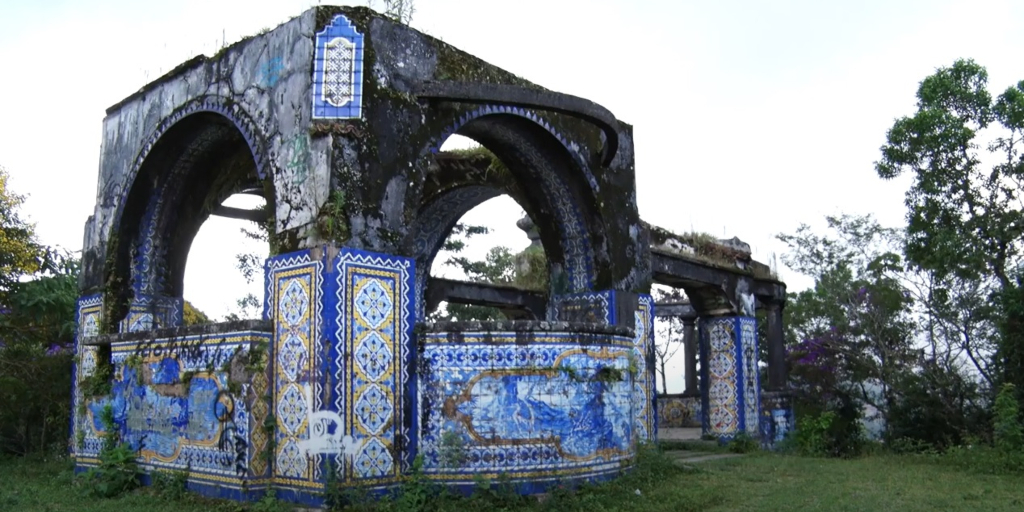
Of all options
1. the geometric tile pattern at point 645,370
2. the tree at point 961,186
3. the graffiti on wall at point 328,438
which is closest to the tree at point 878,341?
the tree at point 961,186

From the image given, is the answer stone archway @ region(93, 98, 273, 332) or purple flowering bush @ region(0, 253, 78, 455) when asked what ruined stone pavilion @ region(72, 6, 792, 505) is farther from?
purple flowering bush @ region(0, 253, 78, 455)

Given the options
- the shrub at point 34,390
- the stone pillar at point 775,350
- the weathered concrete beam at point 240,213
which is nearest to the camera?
the shrub at point 34,390

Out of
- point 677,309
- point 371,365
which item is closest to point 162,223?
point 371,365

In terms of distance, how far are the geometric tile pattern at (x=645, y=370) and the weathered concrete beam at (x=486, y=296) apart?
467cm

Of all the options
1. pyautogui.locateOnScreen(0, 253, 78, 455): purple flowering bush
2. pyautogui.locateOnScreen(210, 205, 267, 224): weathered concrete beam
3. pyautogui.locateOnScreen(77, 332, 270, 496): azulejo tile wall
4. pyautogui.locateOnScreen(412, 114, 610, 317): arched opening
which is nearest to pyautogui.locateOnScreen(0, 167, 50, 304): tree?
pyautogui.locateOnScreen(0, 253, 78, 455): purple flowering bush

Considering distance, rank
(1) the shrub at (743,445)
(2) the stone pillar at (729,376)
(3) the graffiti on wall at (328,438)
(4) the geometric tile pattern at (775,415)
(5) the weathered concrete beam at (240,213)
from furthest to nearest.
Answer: (4) the geometric tile pattern at (775,415) → (2) the stone pillar at (729,376) → (1) the shrub at (743,445) → (5) the weathered concrete beam at (240,213) → (3) the graffiti on wall at (328,438)

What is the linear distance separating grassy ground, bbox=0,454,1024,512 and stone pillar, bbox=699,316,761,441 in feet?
12.5

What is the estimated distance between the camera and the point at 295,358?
6660 mm

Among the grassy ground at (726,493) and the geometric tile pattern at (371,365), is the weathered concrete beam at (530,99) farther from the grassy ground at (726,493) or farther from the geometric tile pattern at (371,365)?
the grassy ground at (726,493)

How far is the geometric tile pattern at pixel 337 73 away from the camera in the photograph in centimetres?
698

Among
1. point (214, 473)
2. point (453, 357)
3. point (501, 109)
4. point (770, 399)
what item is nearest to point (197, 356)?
point (214, 473)

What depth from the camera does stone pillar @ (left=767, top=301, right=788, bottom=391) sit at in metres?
15.1

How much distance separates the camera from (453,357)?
6746mm

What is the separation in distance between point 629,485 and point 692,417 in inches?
459
